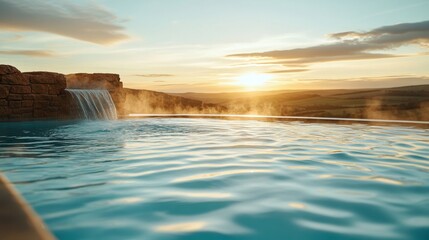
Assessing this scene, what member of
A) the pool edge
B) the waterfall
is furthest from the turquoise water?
the waterfall

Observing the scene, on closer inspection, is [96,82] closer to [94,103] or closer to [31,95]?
[94,103]

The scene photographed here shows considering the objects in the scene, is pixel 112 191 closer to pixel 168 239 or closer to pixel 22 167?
pixel 168 239

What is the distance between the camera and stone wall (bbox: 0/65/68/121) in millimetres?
10008

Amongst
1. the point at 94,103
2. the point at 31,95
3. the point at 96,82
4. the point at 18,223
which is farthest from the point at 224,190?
the point at 96,82

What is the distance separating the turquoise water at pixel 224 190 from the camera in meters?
2.05

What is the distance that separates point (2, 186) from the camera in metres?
1.31

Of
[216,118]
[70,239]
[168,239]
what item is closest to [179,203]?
[168,239]

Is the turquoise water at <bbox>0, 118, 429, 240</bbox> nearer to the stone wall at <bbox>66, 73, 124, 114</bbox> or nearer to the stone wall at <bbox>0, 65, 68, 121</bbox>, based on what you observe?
the stone wall at <bbox>0, 65, 68, 121</bbox>

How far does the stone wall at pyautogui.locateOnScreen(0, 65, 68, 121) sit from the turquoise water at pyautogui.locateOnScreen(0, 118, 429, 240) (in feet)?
19.2

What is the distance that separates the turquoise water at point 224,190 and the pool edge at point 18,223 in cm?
90

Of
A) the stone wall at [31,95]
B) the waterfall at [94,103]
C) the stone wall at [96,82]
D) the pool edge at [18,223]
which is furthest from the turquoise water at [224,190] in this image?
the stone wall at [96,82]

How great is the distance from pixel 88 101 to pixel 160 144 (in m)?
7.61

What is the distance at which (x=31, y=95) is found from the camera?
1062 cm

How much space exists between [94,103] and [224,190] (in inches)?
419
